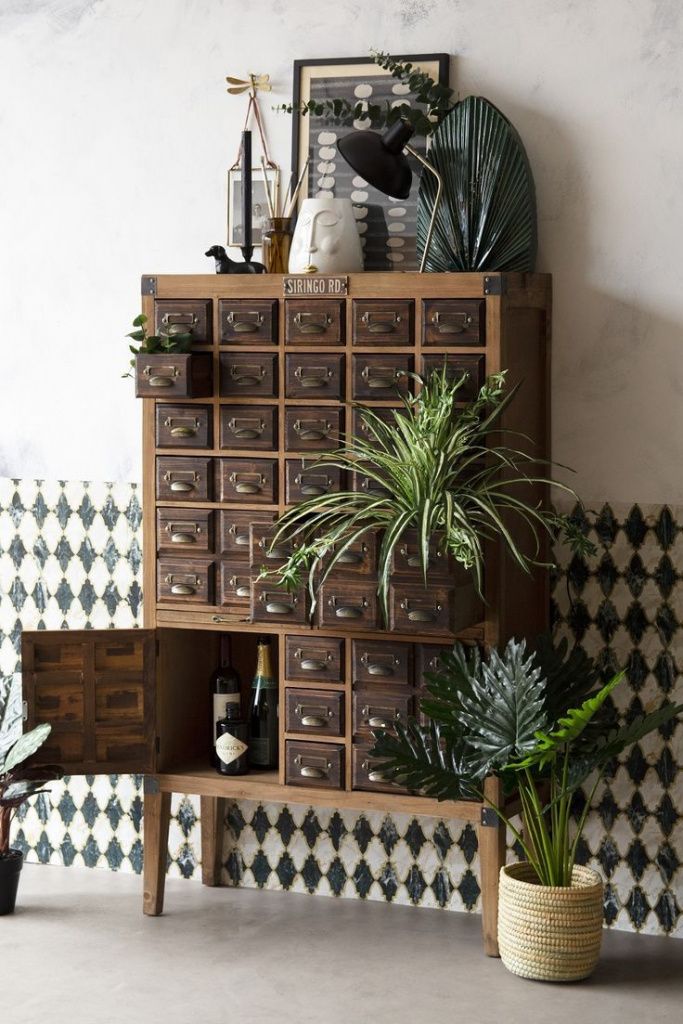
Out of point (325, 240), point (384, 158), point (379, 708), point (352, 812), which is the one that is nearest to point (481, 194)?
point (384, 158)

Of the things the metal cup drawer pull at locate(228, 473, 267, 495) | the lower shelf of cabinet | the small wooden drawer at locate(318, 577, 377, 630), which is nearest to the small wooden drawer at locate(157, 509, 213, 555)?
the metal cup drawer pull at locate(228, 473, 267, 495)

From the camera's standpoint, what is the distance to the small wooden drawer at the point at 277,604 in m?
3.86

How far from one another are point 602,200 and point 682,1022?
216cm

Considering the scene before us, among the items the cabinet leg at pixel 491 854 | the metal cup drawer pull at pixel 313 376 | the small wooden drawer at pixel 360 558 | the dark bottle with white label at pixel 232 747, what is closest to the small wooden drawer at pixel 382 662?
the small wooden drawer at pixel 360 558

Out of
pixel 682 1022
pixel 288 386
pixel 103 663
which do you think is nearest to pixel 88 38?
pixel 288 386

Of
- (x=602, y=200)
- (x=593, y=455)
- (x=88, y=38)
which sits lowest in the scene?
(x=593, y=455)

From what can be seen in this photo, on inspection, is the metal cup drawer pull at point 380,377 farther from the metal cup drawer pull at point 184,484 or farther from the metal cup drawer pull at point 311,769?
the metal cup drawer pull at point 311,769

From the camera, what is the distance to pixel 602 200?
4102mm

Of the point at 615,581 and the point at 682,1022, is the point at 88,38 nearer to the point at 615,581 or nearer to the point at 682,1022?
the point at 615,581

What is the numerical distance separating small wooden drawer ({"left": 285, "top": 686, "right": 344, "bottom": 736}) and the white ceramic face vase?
1.14m

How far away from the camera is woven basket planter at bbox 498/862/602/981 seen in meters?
3.66

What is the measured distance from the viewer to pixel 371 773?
12.8 ft

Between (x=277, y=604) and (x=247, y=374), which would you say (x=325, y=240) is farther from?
(x=277, y=604)

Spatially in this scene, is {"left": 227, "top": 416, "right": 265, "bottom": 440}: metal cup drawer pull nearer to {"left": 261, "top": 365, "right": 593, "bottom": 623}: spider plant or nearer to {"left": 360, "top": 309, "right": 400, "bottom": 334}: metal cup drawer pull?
{"left": 261, "top": 365, "right": 593, "bottom": 623}: spider plant
